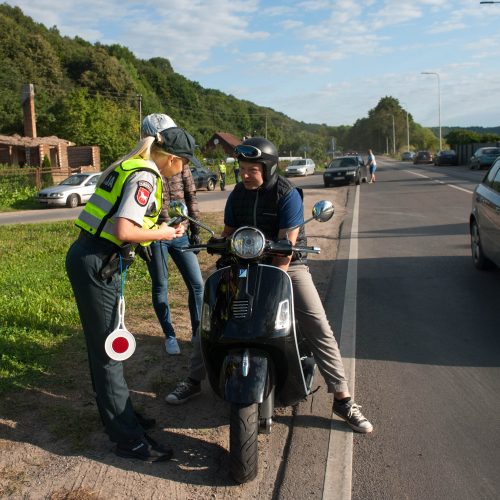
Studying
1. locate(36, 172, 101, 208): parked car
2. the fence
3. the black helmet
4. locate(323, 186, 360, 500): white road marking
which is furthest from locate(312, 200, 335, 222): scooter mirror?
the fence

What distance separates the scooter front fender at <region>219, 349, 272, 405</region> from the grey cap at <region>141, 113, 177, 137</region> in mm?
1510

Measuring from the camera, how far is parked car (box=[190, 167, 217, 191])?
31591mm

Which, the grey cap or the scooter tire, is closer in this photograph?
the scooter tire

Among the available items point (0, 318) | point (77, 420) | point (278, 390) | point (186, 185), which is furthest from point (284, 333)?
point (0, 318)

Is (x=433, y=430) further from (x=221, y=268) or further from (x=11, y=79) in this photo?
(x=11, y=79)

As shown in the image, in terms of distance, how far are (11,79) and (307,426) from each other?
67.7m

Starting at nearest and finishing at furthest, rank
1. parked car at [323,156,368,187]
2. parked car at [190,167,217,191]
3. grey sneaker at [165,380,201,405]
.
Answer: grey sneaker at [165,380,201,405], parked car at [323,156,368,187], parked car at [190,167,217,191]

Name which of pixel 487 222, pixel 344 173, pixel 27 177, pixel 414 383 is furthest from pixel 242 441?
pixel 27 177

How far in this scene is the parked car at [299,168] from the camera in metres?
46.2

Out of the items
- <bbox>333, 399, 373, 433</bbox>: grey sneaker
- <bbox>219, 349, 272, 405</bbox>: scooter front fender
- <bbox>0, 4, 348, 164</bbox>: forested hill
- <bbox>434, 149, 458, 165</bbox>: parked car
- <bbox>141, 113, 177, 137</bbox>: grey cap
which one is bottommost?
<bbox>333, 399, 373, 433</bbox>: grey sneaker

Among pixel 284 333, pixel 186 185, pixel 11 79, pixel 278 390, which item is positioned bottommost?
pixel 278 390

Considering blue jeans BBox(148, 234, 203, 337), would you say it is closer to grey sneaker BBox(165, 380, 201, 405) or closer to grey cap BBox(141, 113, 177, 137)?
grey sneaker BBox(165, 380, 201, 405)

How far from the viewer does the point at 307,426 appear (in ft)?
12.8

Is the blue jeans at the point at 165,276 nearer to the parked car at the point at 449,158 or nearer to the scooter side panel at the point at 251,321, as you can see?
the scooter side panel at the point at 251,321
